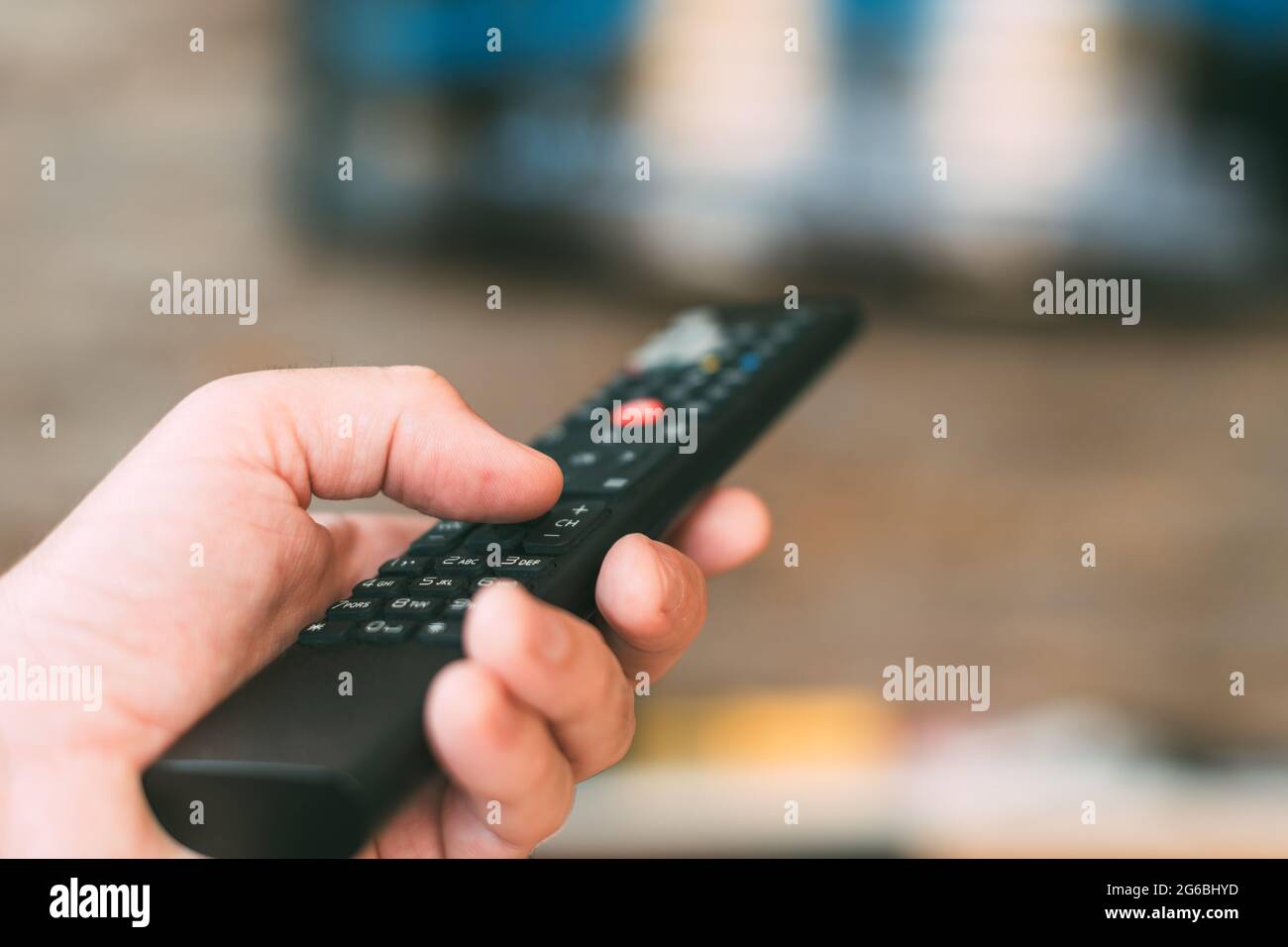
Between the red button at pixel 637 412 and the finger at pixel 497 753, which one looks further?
the red button at pixel 637 412

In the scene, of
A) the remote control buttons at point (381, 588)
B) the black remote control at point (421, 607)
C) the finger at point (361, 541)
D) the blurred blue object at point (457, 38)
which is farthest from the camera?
the blurred blue object at point (457, 38)

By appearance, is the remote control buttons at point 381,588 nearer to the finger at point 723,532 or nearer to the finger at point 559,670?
the finger at point 559,670

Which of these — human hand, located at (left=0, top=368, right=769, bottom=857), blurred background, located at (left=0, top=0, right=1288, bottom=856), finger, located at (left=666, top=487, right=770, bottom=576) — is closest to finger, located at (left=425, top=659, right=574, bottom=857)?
human hand, located at (left=0, top=368, right=769, bottom=857)

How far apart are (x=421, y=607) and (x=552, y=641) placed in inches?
2.3

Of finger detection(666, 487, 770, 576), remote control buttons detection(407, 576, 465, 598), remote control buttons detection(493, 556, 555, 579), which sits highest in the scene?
remote control buttons detection(493, 556, 555, 579)

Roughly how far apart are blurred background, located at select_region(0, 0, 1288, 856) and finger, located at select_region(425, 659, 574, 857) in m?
0.57

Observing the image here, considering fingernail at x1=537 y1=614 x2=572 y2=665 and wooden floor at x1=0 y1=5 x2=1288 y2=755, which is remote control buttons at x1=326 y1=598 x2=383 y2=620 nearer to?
fingernail at x1=537 y1=614 x2=572 y2=665

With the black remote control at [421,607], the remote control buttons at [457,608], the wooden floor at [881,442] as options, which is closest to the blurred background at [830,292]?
the wooden floor at [881,442]

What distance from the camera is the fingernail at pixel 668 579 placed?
0.42m

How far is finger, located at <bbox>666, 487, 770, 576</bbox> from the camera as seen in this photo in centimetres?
58

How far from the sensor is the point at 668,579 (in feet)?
1.37

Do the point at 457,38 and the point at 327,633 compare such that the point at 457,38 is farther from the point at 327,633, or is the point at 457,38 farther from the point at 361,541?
the point at 327,633

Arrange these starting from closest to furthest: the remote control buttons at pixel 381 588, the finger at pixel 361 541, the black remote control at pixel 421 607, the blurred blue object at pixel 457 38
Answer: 1. the black remote control at pixel 421 607
2. the remote control buttons at pixel 381 588
3. the finger at pixel 361 541
4. the blurred blue object at pixel 457 38
